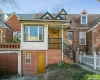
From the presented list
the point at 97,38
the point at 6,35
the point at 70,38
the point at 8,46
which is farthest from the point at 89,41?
the point at 8,46

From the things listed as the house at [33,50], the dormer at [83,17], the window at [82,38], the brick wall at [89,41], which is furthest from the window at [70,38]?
the house at [33,50]

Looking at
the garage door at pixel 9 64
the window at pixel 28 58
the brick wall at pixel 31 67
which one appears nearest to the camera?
the brick wall at pixel 31 67

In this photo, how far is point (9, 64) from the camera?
2422 cm

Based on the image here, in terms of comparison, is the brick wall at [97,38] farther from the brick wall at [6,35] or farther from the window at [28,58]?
the brick wall at [6,35]

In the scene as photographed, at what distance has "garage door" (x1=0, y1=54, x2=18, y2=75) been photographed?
78.7 ft

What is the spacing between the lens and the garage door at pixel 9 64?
945 inches

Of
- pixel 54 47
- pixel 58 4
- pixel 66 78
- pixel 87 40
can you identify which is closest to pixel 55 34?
pixel 54 47

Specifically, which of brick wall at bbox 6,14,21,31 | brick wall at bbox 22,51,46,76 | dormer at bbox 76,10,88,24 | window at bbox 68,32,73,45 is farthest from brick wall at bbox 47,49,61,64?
brick wall at bbox 6,14,21,31

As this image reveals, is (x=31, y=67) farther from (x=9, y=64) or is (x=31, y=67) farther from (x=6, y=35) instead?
(x=6, y=35)

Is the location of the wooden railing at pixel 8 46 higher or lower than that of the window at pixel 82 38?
lower

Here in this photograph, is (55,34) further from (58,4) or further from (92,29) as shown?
(58,4)

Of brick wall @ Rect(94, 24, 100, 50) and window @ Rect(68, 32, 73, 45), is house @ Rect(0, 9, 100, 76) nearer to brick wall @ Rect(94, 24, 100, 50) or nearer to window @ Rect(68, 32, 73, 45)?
brick wall @ Rect(94, 24, 100, 50)

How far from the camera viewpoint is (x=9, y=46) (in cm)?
2283

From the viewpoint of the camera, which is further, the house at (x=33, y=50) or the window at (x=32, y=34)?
the window at (x=32, y=34)
